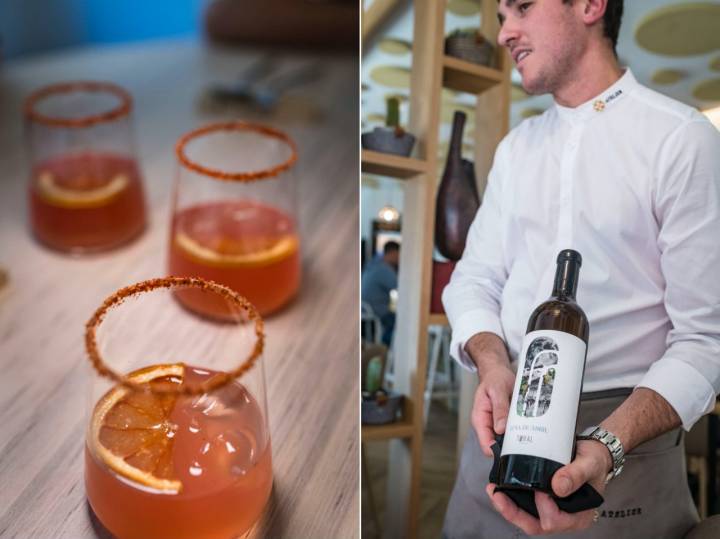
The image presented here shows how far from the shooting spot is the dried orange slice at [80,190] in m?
0.91

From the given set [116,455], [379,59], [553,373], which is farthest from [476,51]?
[116,455]

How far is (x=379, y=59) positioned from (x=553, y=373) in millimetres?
348

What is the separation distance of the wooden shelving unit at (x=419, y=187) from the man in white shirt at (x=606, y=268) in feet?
0.14

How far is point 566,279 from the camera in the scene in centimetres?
62

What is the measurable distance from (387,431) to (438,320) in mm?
102

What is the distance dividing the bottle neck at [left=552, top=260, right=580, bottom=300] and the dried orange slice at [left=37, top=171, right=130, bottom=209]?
1.70 feet

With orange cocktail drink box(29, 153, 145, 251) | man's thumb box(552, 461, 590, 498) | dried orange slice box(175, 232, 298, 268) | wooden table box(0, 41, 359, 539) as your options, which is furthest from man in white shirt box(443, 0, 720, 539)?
orange cocktail drink box(29, 153, 145, 251)

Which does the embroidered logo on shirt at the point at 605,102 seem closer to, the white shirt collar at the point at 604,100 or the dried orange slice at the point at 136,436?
the white shirt collar at the point at 604,100

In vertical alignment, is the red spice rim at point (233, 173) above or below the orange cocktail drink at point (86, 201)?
above

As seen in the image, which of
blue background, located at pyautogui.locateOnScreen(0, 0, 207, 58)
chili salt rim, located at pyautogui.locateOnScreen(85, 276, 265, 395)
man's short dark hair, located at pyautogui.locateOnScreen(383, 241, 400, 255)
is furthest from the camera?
blue background, located at pyautogui.locateOnScreen(0, 0, 207, 58)

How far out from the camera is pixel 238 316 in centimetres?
64

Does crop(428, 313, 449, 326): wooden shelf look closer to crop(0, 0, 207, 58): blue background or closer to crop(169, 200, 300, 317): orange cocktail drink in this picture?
crop(169, 200, 300, 317): orange cocktail drink

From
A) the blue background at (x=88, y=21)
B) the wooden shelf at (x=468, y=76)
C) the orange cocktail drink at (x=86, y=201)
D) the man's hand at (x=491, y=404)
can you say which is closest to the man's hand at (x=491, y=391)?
the man's hand at (x=491, y=404)

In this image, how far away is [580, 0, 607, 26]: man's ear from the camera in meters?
0.62
